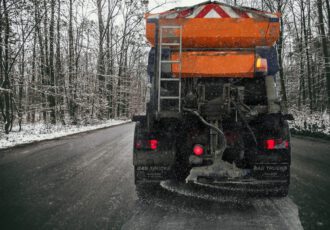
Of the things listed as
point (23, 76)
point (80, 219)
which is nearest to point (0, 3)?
point (23, 76)

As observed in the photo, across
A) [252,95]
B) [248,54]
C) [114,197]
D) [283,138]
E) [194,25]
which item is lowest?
[114,197]

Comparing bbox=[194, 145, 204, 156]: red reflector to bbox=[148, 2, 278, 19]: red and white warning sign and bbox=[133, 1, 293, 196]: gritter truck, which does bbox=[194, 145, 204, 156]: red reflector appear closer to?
bbox=[133, 1, 293, 196]: gritter truck

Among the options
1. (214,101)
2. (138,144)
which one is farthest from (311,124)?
(138,144)

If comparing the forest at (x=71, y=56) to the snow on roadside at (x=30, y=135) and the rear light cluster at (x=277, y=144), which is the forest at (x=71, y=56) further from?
the rear light cluster at (x=277, y=144)

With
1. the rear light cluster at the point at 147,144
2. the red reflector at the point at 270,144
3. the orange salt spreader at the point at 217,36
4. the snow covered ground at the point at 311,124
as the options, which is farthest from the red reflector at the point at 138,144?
the snow covered ground at the point at 311,124

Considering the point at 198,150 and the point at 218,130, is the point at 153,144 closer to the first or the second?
the point at 198,150

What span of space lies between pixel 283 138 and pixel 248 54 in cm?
132

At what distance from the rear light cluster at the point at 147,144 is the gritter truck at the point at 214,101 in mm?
15

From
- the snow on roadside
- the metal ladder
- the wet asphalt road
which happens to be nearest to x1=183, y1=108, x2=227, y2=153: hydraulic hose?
the metal ladder

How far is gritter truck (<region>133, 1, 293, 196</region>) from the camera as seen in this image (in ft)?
14.8

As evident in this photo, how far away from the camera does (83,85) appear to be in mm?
24656

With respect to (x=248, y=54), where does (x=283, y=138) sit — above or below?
below

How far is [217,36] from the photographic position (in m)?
4.81

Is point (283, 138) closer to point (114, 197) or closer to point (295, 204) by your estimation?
point (295, 204)
